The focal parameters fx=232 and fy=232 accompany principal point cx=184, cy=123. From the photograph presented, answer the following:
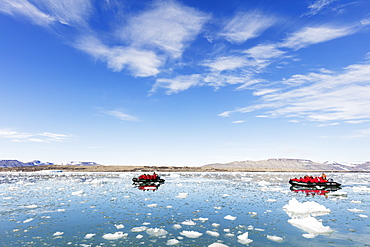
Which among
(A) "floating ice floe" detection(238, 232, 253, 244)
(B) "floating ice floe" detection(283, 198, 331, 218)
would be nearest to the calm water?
(A) "floating ice floe" detection(238, 232, 253, 244)

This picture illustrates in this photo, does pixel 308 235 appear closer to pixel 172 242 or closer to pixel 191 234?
pixel 191 234

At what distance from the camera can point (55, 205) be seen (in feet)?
55.9

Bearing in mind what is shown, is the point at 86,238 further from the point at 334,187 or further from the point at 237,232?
the point at 334,187

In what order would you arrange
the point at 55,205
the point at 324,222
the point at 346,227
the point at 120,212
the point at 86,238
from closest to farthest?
the point at 86,238
the point at 346,227
the point at 324,222
the point at 120,212
the point at 55,205

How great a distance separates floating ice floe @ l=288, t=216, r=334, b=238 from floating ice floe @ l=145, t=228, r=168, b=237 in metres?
6.15

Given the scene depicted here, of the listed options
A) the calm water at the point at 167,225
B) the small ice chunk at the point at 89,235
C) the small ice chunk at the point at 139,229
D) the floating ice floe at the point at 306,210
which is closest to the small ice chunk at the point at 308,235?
the calm water at the point at 167,225

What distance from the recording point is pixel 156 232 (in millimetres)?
10188

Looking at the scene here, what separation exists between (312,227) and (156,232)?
23.9 ft

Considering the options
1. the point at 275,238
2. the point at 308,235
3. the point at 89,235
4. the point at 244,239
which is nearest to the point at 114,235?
the point at 89,235

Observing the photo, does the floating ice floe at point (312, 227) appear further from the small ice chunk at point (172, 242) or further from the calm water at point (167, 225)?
the small ice chunk at point (172, 242)

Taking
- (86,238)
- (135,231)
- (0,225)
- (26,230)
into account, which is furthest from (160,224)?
(0,225)

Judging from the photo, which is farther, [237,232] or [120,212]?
[120,212]

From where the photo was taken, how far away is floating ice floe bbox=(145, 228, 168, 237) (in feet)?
32.8

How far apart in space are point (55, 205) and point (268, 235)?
14.9 metres
